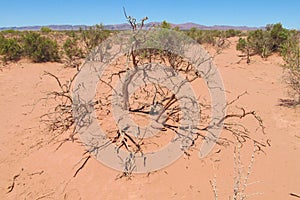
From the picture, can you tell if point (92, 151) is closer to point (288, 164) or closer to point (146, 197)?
point (146, 197)

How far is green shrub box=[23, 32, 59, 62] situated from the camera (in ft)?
34.4

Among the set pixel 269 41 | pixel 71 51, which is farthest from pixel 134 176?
pixel 269 41

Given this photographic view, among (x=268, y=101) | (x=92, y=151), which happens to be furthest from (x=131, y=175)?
(x=268, y=101)

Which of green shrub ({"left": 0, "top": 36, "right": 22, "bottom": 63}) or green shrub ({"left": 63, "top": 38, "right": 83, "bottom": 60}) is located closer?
green shrub ({"left": 0, "top": 36, "right": 22, "bottom": 63})

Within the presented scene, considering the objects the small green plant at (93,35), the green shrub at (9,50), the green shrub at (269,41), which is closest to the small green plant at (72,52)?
the small green plant at (93,35)

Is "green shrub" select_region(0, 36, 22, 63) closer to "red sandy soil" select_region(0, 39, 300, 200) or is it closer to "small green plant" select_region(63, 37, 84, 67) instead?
"small green plant" select_region(63, 37, 84, 67)

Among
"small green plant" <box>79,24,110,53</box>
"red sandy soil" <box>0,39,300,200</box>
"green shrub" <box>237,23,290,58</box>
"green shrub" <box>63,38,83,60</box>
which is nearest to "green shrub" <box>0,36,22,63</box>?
"green shrub" <box>63,38,83,60</box>

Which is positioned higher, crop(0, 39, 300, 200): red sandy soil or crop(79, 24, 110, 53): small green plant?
crop(79, 24, 110, 53): small green plant

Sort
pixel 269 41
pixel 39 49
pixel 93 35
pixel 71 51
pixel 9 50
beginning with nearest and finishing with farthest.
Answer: pixel 9 50
pixel 39 49
pixel 71 51
pixel 93 35
pixel 269 41

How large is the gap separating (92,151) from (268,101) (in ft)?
14.5

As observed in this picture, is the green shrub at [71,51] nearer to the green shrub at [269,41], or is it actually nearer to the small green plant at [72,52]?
the small green plant at [72,52]

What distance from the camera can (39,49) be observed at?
10469 mm

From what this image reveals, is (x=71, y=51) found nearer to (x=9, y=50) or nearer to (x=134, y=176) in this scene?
(x=9, y=50)

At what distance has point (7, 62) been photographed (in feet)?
33.1
